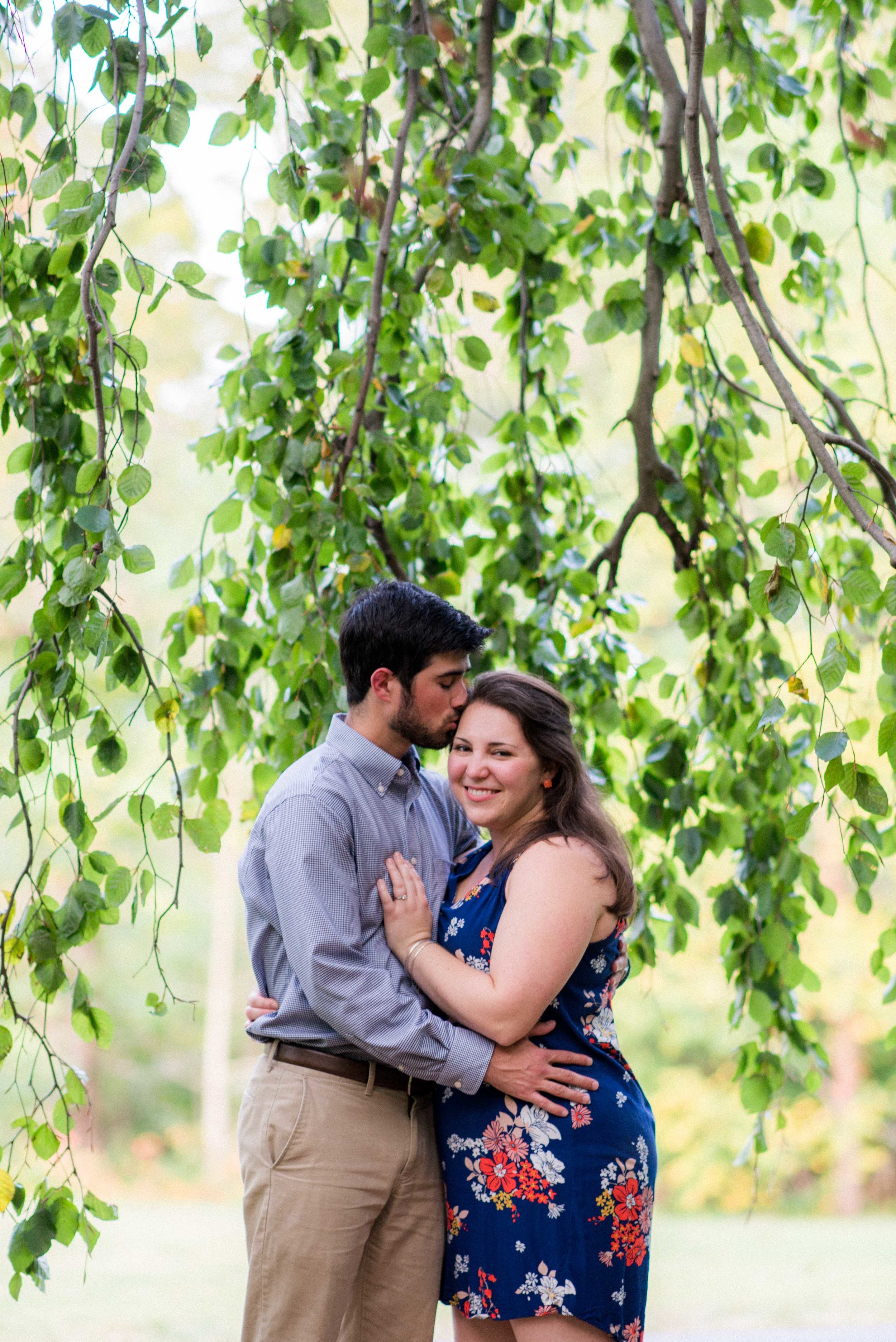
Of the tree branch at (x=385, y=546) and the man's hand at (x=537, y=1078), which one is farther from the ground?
the tree branch at (x=385, y=546)

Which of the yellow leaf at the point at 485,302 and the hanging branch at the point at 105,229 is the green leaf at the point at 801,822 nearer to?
the hanging branch at the point at 105,229

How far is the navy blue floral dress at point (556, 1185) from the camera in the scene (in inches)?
57.4

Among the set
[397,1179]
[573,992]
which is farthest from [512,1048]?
[397,1179]

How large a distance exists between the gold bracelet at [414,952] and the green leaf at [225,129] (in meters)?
1.16

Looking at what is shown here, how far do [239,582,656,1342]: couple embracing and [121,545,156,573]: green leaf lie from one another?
12.0 inches

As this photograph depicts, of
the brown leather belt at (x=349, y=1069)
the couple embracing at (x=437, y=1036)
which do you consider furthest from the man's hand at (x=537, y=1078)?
the brown leather belt at (x=349, y=1069)

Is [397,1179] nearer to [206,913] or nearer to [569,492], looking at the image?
[569,492]

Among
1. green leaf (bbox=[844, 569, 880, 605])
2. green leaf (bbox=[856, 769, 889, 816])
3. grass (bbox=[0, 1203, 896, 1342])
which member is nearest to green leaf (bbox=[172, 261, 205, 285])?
green leaf (bbox=[844, 569, 880, 605])

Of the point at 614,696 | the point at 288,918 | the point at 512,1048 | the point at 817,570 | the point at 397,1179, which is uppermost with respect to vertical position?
the point at 817,570

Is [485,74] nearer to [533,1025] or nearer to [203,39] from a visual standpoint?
[203,39]

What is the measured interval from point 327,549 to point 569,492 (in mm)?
785

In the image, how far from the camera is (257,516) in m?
2.22

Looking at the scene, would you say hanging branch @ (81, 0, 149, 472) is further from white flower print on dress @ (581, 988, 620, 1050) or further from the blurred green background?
the blurred green background

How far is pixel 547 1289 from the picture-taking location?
145 cm
